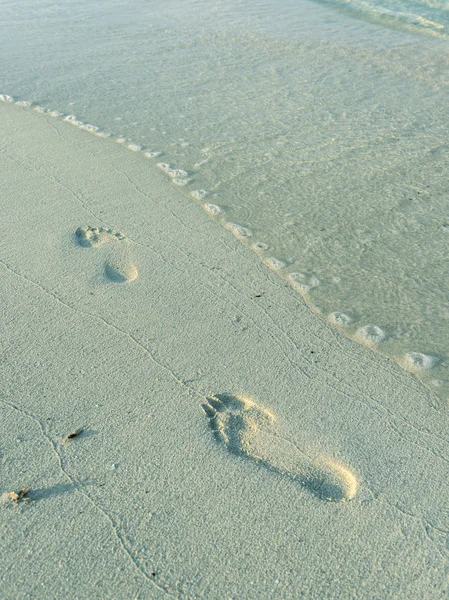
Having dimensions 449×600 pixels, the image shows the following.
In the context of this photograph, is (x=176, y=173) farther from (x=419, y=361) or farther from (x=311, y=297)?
(x=419, y=361)

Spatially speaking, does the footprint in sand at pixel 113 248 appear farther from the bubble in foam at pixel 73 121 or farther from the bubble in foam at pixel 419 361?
the bubble in foam at pixel 73 121

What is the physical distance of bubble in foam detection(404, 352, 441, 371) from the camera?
258 cm

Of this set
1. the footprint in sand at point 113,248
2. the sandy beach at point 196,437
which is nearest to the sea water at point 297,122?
the sandy beach at point 196,437

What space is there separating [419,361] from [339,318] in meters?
0.43

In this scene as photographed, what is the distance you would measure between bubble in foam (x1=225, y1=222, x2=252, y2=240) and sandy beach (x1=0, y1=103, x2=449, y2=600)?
108 mm

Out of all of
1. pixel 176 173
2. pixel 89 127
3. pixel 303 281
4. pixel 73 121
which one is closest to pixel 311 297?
pixel 303 281

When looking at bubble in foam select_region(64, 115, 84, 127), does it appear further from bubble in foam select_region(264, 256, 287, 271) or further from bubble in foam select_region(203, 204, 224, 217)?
bubble in foam select_region(264, 256, 287, 271)

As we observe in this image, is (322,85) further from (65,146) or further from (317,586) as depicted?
(317,586)

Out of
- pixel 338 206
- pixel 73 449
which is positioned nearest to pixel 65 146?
pixel 338 206

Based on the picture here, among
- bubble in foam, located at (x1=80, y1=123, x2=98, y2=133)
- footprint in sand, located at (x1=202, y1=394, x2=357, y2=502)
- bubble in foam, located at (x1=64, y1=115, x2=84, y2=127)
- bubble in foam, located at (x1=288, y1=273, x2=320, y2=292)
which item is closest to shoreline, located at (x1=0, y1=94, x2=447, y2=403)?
bubble in foam, located at (x1=288, y1=273, x2=320, y2=292)

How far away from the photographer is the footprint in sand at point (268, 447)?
2041 millimetres

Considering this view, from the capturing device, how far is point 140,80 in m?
5.96

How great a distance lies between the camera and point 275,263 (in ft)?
10.7

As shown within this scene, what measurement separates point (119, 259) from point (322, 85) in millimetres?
3456
